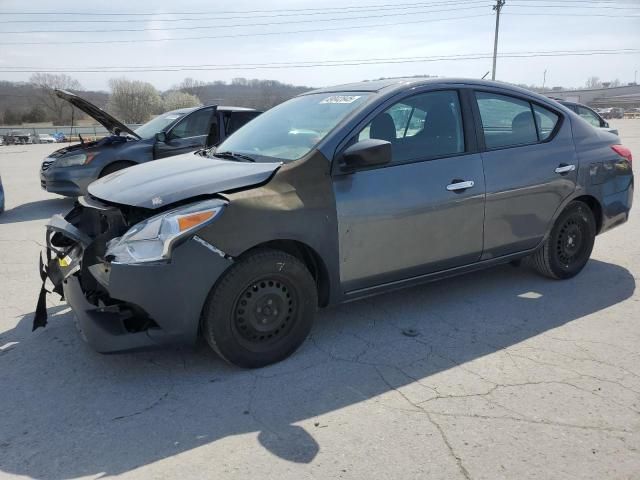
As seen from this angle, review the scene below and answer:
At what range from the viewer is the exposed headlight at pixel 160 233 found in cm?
291

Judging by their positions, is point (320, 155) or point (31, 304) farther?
point (31, 304)

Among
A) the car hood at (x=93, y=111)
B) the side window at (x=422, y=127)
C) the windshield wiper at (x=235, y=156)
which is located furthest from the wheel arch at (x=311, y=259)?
the car hood at (x=93, y=111)

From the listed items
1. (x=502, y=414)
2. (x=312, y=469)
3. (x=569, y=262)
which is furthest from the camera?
(x=569, y=262)

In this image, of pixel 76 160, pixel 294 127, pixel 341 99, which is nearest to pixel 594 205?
pixel 341 99

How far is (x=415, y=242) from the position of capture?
12.5 ft

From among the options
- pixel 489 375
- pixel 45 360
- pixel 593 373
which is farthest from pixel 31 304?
pixel 593 373

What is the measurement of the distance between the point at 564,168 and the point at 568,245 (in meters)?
0.76

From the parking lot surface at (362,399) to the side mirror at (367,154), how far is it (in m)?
1.26

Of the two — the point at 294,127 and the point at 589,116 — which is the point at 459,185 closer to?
the point at 294,127

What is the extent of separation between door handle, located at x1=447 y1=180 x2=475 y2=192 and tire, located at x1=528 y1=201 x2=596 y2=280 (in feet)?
4.00

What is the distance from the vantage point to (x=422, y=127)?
3938 millimetres

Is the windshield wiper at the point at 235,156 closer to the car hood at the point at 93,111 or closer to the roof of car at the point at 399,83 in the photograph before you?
the roof of car at the point at 399,83

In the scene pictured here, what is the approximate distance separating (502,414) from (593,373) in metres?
0.83

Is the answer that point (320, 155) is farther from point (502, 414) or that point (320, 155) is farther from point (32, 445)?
point (32, 445)
